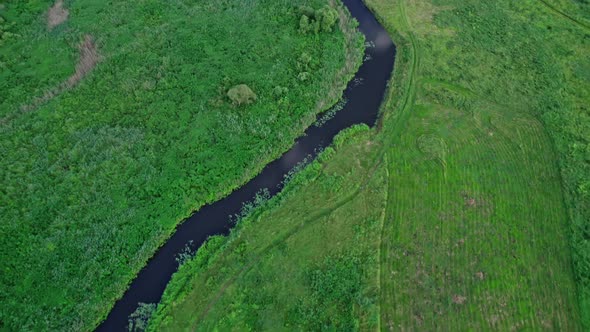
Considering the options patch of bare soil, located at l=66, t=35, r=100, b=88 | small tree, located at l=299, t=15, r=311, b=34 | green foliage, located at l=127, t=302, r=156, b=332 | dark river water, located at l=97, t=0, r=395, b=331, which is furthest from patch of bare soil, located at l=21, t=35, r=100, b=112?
green foliage, located at l=127, t=302, r=156, b=332

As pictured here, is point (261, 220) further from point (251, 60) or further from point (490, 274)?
point (251, 60)

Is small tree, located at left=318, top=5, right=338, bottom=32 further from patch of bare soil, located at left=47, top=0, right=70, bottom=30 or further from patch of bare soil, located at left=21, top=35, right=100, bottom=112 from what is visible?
patch of bare soil, located at left=47, top=0, right=70, bottom=30

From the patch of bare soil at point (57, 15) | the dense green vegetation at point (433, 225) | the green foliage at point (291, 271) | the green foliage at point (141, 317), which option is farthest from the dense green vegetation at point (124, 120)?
the dense green vegetation at point (433, 225)

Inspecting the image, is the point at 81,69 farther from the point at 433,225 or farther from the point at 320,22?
the point at 433,225

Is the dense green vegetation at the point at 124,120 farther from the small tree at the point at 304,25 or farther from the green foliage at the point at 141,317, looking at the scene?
the green foliage at the point at 141,317

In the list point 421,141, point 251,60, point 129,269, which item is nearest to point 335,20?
point 251,60

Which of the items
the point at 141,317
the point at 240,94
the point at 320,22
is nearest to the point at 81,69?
the point at 240,94
